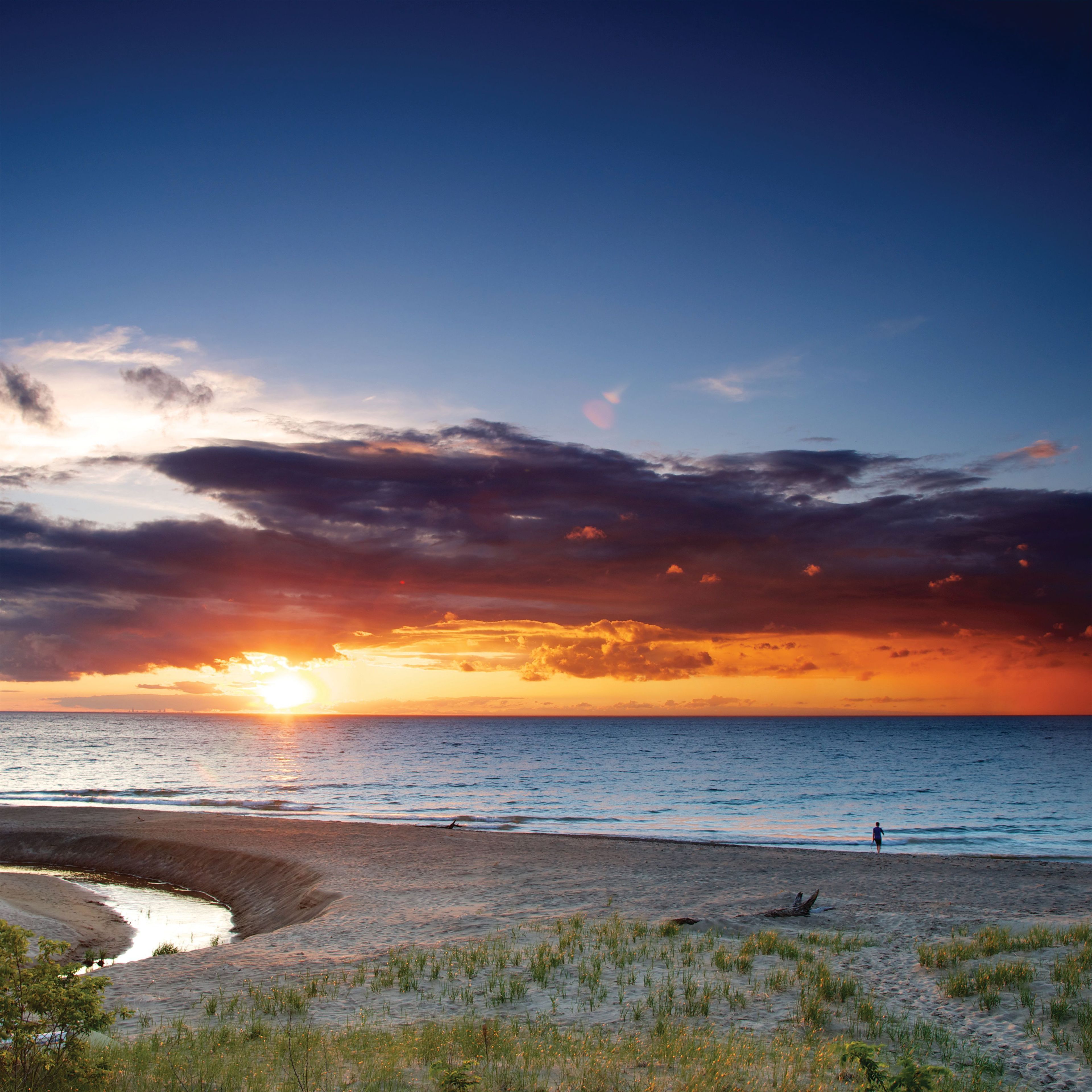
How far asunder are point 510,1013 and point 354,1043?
3.05 meters

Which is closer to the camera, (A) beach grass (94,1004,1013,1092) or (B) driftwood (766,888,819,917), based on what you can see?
Result: (A) beach grass (94,1004,1013,1092)

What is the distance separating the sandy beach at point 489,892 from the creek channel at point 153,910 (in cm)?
81

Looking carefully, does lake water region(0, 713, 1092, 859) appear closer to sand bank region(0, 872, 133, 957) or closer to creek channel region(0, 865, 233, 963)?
creek channel region(0, 865, 233, 963)

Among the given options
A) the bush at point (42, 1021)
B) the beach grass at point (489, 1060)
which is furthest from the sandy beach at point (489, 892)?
the bush at point (42, 1021)

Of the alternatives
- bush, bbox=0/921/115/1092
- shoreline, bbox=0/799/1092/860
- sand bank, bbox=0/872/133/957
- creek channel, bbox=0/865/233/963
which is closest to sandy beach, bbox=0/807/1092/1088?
sand bank, bbox=0/872/133/957

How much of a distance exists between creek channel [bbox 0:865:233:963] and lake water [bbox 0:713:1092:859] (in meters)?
20.2

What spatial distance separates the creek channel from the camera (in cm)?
2348

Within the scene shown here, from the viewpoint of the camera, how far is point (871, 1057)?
7.79m

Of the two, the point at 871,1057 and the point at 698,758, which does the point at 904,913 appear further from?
the point at 698,758

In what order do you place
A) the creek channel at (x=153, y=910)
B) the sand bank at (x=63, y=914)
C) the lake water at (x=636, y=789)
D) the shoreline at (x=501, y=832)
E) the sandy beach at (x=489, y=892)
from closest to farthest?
the sandy beach at (x=489, y=892), the sand bank at (x=63, y=914), the creek channel at (x=153, y=910), the shoreline at (x=501, y=832), the lake water at (x=636, y=789)

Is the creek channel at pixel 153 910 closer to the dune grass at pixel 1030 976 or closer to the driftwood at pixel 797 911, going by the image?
the driftwood at pixel 797 911

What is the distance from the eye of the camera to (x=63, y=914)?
86.1 feet

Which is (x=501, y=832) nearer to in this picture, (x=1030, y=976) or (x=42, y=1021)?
(x=1030, y=976)

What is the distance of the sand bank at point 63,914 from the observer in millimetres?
23125
